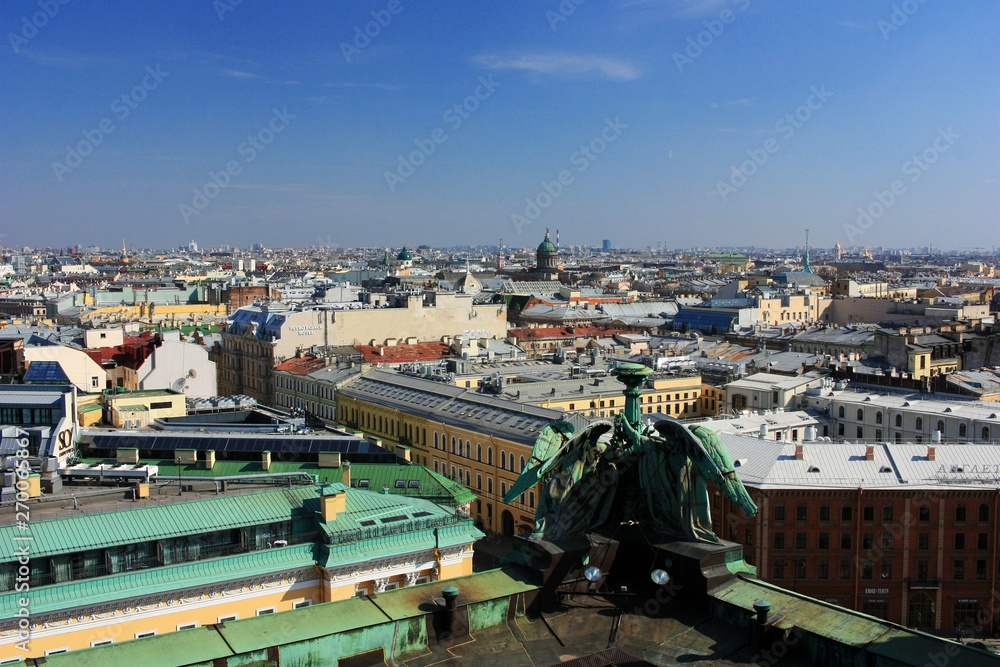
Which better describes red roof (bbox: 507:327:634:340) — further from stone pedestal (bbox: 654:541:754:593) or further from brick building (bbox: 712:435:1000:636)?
stone pedestal (bbox: 654:541:754:593)

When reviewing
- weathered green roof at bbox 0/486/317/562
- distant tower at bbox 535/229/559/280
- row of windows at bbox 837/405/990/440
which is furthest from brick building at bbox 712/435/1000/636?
distant tower at bbox 535/229/559/280

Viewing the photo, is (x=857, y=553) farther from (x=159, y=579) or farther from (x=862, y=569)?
(x=159, y=579)

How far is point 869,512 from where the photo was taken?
117 feet

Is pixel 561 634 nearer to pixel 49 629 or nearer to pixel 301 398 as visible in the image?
pixel 49 629

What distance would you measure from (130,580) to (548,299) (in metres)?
116

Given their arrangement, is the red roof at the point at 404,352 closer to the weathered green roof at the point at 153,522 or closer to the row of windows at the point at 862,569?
the row of windows at the point at 862,569

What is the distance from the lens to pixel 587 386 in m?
55.6

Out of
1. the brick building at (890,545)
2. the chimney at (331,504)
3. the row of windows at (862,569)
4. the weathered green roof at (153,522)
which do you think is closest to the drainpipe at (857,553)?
the brick building at (890,545)

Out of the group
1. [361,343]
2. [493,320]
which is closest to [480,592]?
[361,343]

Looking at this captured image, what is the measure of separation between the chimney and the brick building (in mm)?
17039

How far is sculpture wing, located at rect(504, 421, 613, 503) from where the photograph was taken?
11.3 meters

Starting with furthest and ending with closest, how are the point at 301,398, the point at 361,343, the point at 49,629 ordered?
the point at 361,343 < the point at 301,398 < the point at 49,629

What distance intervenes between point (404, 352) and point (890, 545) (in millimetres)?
39212

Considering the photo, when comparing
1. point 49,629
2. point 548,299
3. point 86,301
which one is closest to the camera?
point 49,629
